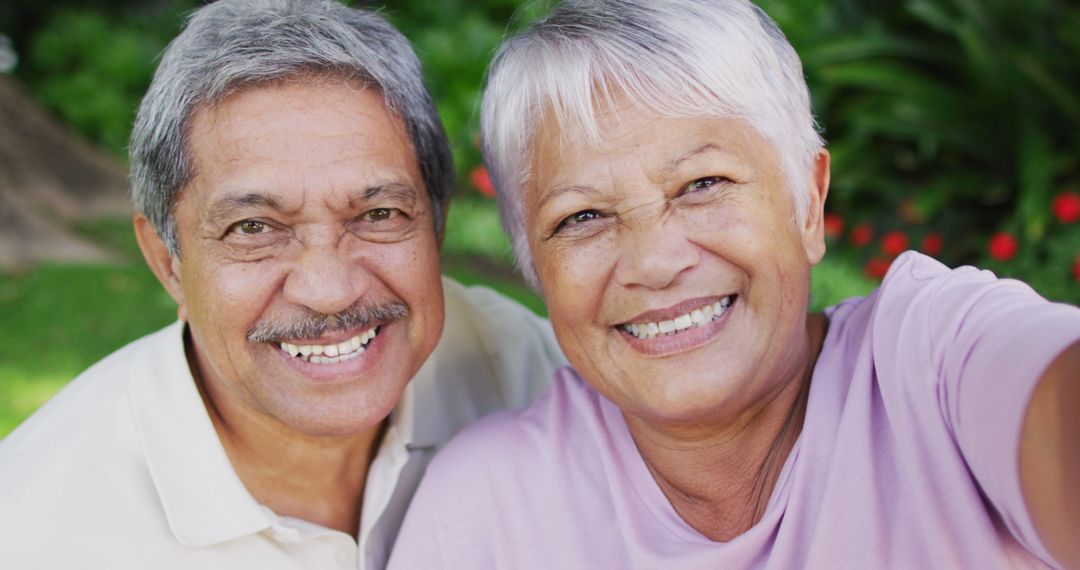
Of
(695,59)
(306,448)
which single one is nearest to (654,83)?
(695,59)

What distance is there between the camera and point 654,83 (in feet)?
6.31

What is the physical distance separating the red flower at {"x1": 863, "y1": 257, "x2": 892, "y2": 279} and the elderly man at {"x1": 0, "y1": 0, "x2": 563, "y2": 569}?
3671 millimetres

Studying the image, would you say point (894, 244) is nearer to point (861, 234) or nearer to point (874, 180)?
point (861, 234)

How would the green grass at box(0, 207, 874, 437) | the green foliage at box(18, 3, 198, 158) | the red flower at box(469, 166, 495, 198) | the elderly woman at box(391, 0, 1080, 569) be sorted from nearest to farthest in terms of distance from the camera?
the elderly woman at box(391, 0, 1080, 569) < the green grass at box(0, 207, 874, 437) < the red flower at box(469, 166, 495, 198) < the green foliage at box(18, 3, 198, 158)

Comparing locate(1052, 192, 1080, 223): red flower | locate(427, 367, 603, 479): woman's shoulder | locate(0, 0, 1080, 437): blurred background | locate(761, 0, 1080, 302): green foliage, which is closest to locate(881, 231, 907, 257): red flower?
locate(0, 0, 1080, 437): blurred background

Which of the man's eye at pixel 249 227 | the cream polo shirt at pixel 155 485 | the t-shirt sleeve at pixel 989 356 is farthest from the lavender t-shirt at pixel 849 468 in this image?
the man's eye at pixel 249 227

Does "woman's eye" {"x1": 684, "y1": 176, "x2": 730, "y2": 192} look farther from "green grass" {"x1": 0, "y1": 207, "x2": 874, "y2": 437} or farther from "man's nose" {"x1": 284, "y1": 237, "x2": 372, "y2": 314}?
"green grass" {"x1": 0, "y1": 207, "x2": 874, "y2": 437}

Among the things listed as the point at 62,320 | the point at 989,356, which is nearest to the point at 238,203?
the point at 989,356

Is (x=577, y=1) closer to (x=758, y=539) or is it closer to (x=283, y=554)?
(x=758, y=539)

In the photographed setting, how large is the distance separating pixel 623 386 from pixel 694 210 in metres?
0.36

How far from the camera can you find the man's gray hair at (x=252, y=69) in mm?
2170

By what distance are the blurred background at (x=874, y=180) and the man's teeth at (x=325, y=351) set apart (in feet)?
7.97

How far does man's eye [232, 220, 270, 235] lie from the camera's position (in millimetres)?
2180

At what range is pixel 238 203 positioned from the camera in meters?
2.13
